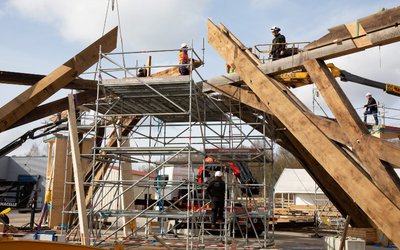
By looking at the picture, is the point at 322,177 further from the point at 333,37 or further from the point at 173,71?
the point at 333,37

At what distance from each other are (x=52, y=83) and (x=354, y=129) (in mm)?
8153

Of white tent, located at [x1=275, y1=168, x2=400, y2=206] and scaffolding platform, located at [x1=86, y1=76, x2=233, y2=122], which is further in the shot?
white tent, located at [x1=275, y1=168, x2=400, y2=206]

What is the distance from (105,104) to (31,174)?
4187 centimetres

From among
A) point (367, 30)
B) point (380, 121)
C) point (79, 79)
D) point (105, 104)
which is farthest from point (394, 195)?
point (380, 121)

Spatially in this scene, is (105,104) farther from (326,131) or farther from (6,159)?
(6,159)

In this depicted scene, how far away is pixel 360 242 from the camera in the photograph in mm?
11383

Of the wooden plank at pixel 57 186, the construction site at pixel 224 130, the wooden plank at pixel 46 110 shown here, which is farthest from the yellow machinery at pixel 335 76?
the wooden plank at pixel 57 186

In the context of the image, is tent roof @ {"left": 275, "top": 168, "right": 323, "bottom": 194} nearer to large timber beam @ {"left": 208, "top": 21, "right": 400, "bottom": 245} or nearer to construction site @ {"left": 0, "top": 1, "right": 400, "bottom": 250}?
construction site @ {"left": 0, "top": 1, "right": 400, "bottom": 250}

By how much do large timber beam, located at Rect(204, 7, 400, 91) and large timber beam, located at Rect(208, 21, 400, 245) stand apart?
36.6 inches

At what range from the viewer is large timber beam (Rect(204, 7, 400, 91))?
8078 mm

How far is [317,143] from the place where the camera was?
9109mm

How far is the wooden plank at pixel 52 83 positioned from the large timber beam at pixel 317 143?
3422mm

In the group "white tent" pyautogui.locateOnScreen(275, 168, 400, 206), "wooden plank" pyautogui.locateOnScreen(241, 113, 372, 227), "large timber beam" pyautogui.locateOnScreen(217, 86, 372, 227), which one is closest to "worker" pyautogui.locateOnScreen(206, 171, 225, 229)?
"large timber beam" pyautogui.locateOnScreen(217, 86, 372, 227)

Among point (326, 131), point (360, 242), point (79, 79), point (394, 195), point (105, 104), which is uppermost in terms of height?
point (79, 79)
